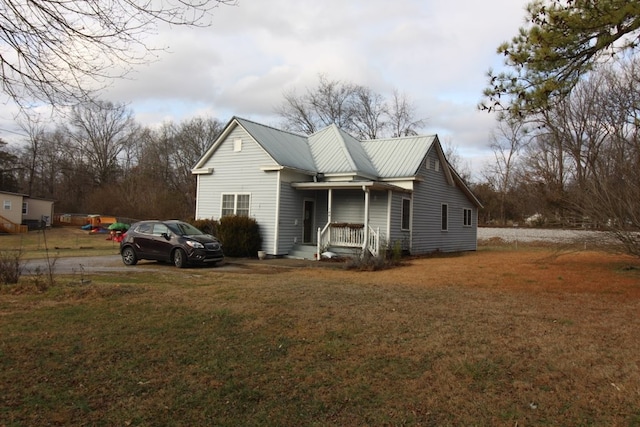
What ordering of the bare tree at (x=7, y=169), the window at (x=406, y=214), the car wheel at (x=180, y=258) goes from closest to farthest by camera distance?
the car wheel at (x=180, y=258)
the window at (x=406, y=214)
the bare tree at (x=7, y=169)

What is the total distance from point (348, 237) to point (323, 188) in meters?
2.31

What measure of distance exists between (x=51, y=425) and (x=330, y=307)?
464 centimetres

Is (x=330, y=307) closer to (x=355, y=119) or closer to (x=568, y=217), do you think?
(x=568, y=217)

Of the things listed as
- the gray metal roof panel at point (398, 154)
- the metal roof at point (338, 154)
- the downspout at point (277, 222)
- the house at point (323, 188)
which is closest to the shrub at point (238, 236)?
the house at point (323, 188)

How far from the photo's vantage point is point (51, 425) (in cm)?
370

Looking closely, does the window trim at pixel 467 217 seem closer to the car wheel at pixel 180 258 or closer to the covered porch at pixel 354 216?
the covered porch at pixel 354 216

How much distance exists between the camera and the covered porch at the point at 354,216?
18.4 meters

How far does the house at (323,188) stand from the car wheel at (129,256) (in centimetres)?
542

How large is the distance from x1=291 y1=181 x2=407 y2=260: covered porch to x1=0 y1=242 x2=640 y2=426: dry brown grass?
9215mm

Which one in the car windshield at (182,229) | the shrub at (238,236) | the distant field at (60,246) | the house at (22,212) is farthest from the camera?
the house at (22,212)

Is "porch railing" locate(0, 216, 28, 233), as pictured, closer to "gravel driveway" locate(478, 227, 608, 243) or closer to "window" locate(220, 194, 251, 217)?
"window" locate(220, 194, 251, 217)

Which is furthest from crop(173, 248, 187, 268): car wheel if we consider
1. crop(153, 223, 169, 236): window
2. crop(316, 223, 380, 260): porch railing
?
crop(316, 223, 380, 260): porch railing

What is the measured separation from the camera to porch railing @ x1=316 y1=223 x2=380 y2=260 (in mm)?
18516

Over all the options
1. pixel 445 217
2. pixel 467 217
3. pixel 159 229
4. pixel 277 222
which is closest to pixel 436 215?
pixel 445 217
